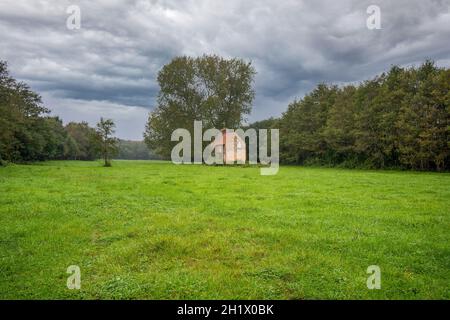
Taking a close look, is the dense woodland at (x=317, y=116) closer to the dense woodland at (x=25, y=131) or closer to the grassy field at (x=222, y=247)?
the dense woodland at (x=25, y=131)

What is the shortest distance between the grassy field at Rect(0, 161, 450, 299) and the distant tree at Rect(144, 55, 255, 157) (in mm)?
44514

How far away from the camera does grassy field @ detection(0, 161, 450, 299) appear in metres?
6.46

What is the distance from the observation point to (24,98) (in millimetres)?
53875

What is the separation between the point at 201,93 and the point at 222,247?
55.0 meters

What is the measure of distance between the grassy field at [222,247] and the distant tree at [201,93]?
1753 inches

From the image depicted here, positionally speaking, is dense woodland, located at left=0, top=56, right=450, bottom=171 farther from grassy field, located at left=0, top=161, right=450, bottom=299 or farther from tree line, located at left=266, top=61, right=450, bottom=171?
grassy field, located at left=0, top=161, right=450, bottom=299

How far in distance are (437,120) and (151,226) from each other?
42173mm

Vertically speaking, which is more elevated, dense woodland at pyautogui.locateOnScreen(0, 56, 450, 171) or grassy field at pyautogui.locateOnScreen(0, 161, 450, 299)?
dense woodland at pyautogui.locateOnScreen(0, 56, 450, 171)

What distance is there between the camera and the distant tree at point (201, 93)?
59.3 metres
